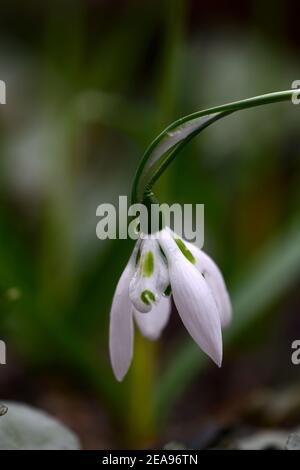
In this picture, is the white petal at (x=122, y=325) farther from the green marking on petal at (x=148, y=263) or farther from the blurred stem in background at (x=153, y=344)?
the blurred stem in background at (x=153, y=344)

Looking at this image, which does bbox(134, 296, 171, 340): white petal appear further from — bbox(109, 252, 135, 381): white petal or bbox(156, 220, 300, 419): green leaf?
bbox(156, 220, 300, 419): green leaf

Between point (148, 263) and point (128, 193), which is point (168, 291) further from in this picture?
point (128, 193)

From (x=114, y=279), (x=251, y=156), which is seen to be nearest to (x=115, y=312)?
(x=114, y=279)

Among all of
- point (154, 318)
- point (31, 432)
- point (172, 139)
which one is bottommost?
point (31, 432)

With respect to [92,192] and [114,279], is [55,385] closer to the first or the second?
[114,279]

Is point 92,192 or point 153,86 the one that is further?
point 153,86

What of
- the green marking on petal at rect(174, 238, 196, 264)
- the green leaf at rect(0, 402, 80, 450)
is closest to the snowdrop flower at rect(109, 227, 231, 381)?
the green marking on petal at rect(174, 238, 196, 264)

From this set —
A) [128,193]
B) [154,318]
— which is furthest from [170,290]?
[128,193]
